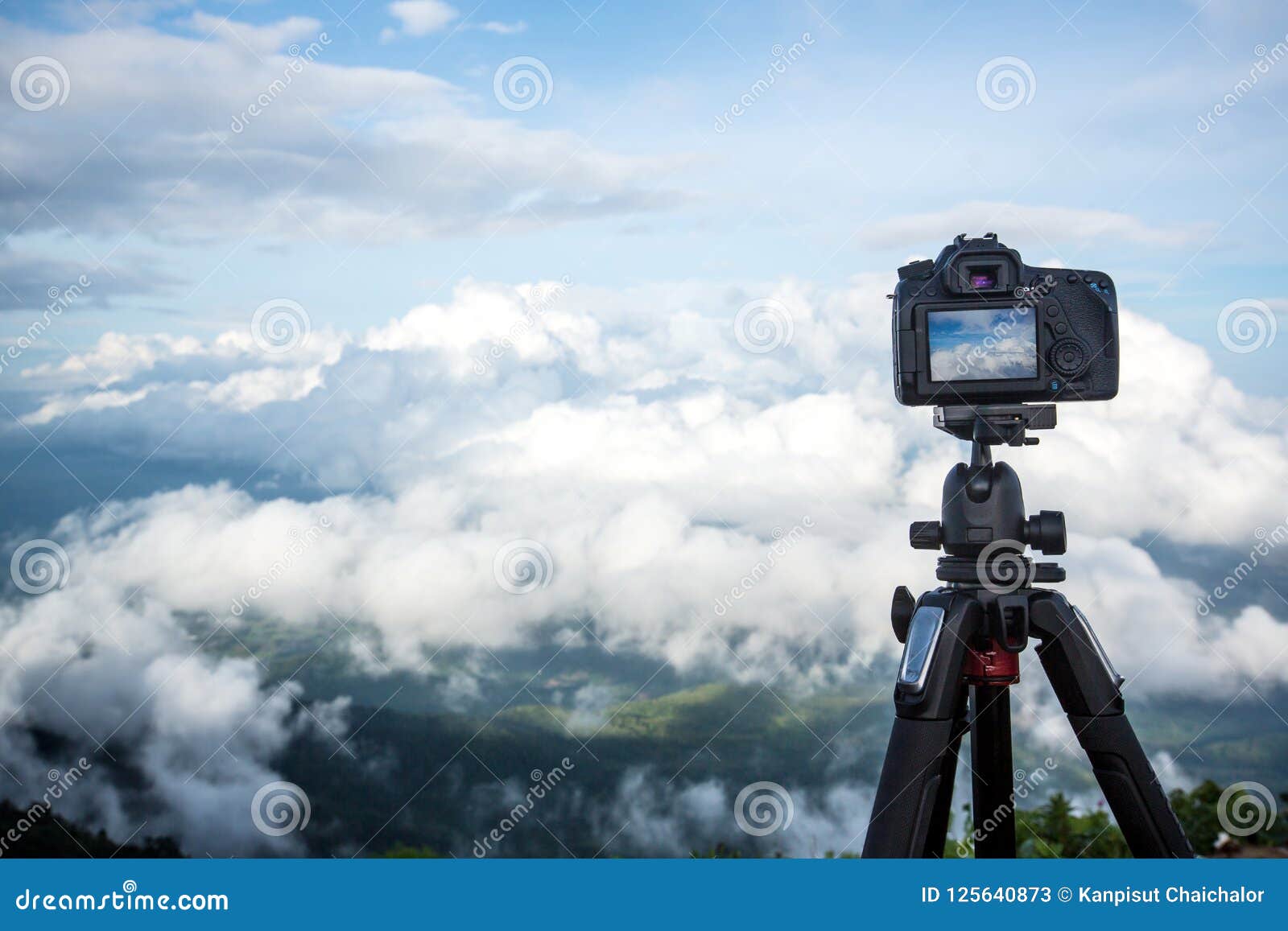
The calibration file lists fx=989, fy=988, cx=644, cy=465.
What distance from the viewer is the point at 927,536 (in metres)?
2.06

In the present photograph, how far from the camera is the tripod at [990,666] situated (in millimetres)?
1866

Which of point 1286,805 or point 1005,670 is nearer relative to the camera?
point 1005,670

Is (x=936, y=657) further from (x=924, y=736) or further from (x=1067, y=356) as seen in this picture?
(x=1067, y=356)

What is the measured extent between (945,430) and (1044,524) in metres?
0.27

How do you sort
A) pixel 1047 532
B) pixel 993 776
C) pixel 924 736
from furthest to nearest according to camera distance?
pixel 993 776, pixel 1047 532, pixel 924 736

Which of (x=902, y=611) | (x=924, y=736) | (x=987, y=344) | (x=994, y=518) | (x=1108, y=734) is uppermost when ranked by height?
(x=987, y=344)

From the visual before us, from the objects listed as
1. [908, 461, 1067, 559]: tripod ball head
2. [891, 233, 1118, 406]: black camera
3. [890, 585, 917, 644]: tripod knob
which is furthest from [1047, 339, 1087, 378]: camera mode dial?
[890, 585, 917, 644]: tripod knob

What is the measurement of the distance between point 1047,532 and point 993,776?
539mm

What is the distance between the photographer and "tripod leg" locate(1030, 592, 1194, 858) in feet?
6.31

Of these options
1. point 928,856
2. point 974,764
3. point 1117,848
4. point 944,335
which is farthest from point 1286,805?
point 944,335

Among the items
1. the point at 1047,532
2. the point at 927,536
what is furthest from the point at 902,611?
the point at 1047,532

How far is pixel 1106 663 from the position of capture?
1.96 m

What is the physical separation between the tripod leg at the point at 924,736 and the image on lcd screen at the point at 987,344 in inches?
17.9

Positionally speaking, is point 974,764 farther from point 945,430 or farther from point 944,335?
point 944,335
